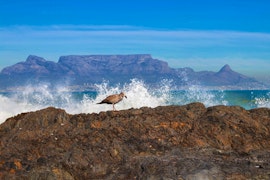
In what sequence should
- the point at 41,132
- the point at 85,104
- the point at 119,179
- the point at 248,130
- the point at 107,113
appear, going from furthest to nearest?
the point at 85,104 → the point at 107,113 → the point at 248,130 → the point at 41,132 → the point at 119,179

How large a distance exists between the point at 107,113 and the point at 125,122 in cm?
118

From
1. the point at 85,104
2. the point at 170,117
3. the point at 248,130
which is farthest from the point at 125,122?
the point at 85,104

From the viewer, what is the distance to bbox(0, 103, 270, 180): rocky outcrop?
844cm

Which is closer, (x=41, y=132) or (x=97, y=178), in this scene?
(x=97, y=178)

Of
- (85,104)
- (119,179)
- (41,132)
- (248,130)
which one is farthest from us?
(85,104)

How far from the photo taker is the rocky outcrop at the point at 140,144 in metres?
8.44

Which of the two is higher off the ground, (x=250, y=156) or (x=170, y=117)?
(x=170, y=117)

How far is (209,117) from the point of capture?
10.9m

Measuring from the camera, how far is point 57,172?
27.5 feet

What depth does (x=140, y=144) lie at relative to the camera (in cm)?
961

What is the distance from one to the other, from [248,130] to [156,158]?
262 cm

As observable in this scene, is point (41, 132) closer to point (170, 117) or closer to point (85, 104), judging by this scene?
point (170, 117)

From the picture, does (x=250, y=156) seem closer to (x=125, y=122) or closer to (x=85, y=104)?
(x=125, y=122)

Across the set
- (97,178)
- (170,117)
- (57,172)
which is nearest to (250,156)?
(170,117)
